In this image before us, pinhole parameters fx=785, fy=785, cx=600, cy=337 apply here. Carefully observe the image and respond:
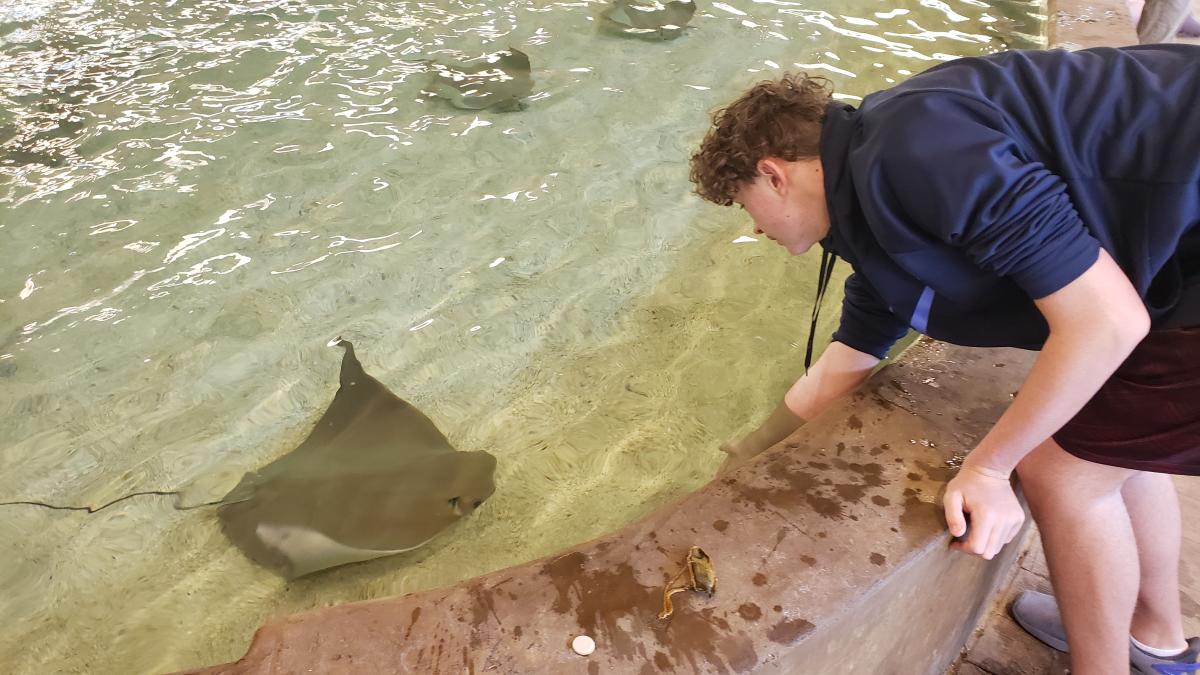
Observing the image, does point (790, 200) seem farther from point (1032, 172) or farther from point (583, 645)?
point (583, 645)

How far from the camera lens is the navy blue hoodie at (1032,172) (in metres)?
1.00

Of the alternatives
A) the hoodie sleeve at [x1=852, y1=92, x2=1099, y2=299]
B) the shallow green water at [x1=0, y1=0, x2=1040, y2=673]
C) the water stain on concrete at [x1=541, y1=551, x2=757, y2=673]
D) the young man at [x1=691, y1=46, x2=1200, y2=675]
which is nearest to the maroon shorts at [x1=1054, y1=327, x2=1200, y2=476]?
the young man at [x1=691, y1=46, x2=1200, y2=675]

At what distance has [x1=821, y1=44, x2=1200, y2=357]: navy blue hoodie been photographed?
1.00 metres

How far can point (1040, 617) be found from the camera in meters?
1.69

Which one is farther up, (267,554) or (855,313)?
(855,313)

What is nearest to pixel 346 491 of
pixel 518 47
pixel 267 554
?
pixel 267 554

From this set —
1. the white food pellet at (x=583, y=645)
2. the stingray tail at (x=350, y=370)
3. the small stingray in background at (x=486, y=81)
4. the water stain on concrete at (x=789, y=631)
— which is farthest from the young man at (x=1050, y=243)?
the small stingray in background at (x=486, y=81)

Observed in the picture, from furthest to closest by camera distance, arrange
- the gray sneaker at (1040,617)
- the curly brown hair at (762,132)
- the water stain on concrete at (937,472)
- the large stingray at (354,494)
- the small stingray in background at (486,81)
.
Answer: the small stingray in background at (486,81), the large stingray at (354,494), the gray sneaker at (1040,617), the water stain on concrete at (937,472), the curly brown hair at (762,132)

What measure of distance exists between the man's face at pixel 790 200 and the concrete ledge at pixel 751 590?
400mm

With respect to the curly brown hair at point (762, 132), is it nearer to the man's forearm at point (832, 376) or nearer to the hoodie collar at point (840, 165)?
the hoodie collar at point (840, 165)

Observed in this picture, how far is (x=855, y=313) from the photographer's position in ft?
5.43

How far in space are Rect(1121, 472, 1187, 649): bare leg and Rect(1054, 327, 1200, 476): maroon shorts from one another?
0.75 feet

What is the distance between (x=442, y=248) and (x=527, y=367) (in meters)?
0.67

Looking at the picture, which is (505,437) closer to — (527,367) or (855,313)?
(527,367)
